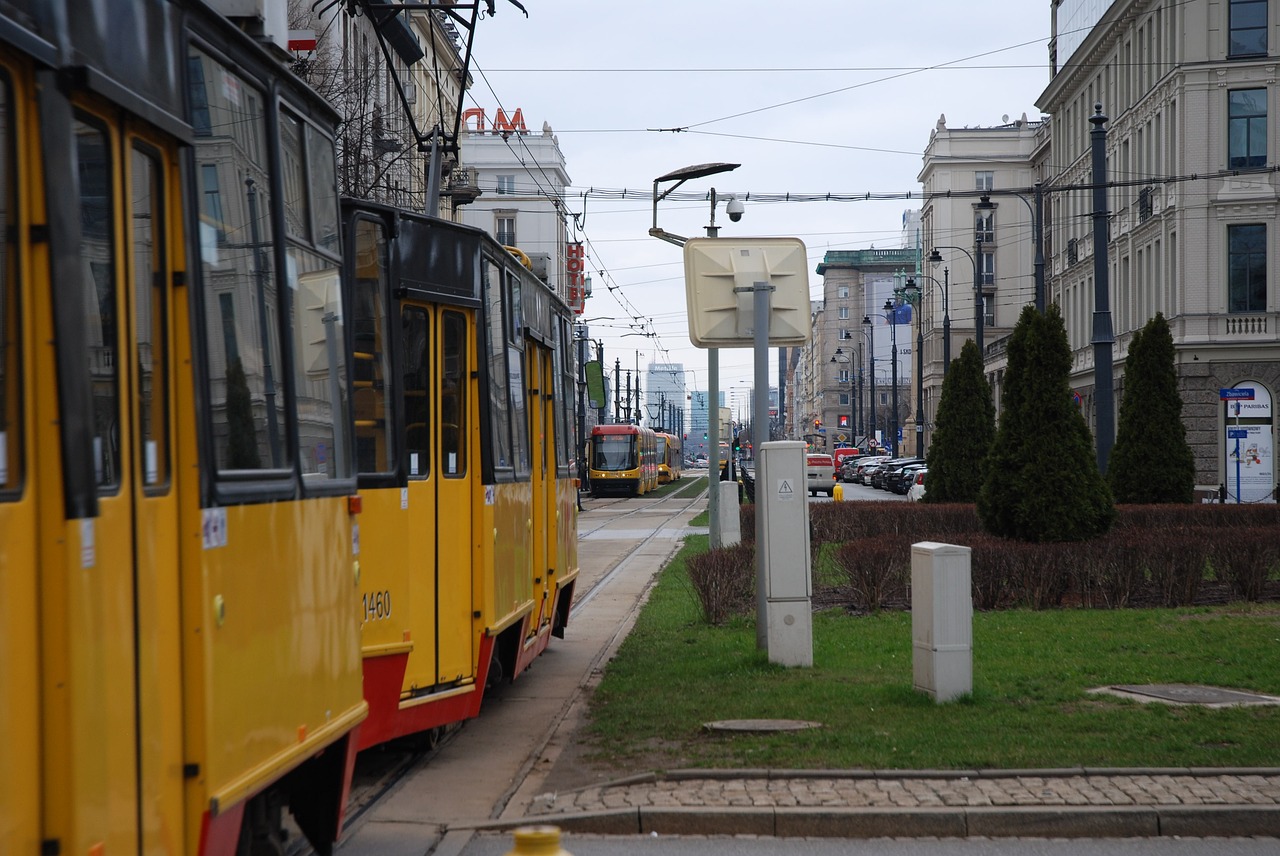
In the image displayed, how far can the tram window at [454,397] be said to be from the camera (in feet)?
28.6

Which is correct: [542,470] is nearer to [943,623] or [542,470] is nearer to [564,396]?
[564,396]

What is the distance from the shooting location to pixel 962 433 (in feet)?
102

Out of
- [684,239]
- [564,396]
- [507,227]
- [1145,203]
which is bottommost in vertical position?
[564,396]

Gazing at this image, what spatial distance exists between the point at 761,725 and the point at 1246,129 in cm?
4460

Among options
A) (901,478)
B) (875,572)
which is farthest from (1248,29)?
(875,572)

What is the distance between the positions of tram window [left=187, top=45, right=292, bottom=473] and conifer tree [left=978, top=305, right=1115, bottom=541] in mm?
14762

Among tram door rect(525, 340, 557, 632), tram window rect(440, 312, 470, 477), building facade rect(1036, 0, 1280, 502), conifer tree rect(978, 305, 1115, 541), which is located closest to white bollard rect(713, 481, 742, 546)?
conifer tree rect(978, 305, 1115, 541)

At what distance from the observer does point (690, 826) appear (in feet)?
22.8

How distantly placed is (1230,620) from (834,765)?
25.1ft

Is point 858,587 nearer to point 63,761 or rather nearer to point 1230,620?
point 1230,620

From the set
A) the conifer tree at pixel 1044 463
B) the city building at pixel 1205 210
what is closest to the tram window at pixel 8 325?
the conifer tree at pixel 1044 463

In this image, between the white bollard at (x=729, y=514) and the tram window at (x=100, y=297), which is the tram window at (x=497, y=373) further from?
the white bollard at (x=729, y=514)

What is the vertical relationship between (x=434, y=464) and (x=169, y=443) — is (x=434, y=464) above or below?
below

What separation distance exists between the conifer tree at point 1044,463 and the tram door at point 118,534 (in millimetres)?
15627
